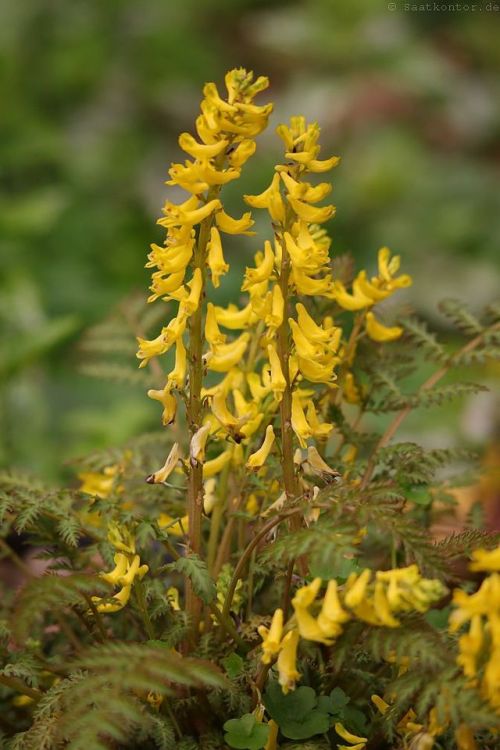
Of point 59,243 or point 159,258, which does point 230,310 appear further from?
point 59,243

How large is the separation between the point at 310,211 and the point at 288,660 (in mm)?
502

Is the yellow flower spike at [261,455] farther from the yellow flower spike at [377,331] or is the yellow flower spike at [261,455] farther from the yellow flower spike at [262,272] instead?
the yellow flower spike at [377,331]

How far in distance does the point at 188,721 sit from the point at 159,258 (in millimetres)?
580

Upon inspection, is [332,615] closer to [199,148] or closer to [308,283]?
[308,283]

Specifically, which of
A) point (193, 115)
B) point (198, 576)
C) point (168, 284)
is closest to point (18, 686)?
point (198, 576)

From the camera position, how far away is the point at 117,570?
1.13 meters

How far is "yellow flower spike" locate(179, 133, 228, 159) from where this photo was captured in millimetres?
1087

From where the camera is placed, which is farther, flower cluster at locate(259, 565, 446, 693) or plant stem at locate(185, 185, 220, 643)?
plant stem at locate(185, 185, 220, 643)

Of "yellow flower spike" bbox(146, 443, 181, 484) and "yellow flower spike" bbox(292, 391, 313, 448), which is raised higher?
"yellow flower spike" bbox(292, 391, 313, 448)

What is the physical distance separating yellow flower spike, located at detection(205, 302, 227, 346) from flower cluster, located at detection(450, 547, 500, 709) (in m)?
0.41

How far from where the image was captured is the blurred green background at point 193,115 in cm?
450

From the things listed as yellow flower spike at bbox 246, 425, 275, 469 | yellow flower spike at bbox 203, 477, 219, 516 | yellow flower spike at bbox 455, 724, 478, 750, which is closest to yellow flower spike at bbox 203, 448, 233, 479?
yellow flower spike at bbox 203, 477, 219, 516

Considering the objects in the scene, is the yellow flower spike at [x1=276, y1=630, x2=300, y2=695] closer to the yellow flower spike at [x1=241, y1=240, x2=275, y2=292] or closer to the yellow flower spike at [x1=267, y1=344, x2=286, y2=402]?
the yellow flower spike at [x1=267, y1=344, x2=286, y2=402]

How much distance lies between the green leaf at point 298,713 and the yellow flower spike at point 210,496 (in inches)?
12.1
